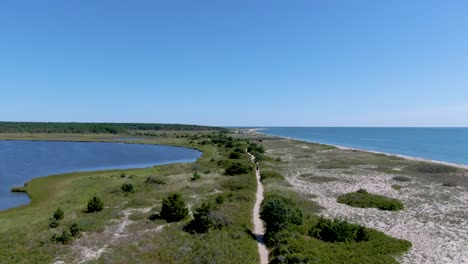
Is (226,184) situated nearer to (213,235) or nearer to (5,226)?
(213,235)

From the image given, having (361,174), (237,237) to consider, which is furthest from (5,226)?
(361,174)

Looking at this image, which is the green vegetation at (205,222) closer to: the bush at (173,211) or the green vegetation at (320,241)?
the bush at (173,211)

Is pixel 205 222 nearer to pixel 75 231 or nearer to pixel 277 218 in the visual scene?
pixel 277 218

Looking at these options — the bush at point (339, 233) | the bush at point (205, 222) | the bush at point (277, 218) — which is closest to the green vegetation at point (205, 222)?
the bush at point (205, 222)

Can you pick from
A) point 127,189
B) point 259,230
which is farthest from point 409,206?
point 127,189

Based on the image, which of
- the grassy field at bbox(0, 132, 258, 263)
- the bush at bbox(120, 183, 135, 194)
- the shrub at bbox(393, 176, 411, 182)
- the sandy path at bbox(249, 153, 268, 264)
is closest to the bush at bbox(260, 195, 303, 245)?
the sandy path at bbox(249, 153, 268, 264)
